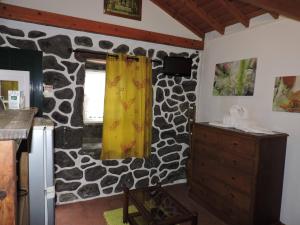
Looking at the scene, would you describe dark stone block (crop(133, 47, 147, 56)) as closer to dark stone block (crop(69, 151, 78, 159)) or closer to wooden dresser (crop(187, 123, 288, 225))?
wooden dresser (crop(187, 123, 288, 225))

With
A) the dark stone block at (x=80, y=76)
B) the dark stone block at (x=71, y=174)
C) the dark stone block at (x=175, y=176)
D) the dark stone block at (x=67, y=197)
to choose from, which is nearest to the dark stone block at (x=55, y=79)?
the dark stone block at (x=80, y=76)

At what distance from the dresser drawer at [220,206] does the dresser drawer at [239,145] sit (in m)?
0.63

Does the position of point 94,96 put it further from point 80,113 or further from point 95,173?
point 95,173

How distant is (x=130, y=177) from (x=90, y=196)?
63cm

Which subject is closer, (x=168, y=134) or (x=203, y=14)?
(x=203, y=14)

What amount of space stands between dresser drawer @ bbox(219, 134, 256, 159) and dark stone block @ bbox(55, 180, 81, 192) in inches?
80.1

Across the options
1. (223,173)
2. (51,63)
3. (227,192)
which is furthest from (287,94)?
(51,63)

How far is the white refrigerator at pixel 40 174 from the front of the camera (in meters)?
1.21

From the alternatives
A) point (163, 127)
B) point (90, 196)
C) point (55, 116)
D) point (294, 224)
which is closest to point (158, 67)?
point (163, 127)

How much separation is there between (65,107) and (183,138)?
1968 millimetres

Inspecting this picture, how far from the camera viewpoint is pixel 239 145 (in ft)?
7.65

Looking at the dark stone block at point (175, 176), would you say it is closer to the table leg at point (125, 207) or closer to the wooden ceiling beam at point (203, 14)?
the table leg at point (125, 207)

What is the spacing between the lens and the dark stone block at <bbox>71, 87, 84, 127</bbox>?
113 inches

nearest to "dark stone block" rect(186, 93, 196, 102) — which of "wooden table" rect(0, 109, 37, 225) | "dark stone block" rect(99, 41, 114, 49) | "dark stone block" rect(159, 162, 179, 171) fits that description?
"dark stone block" rect(159, 162, 179, 171)
